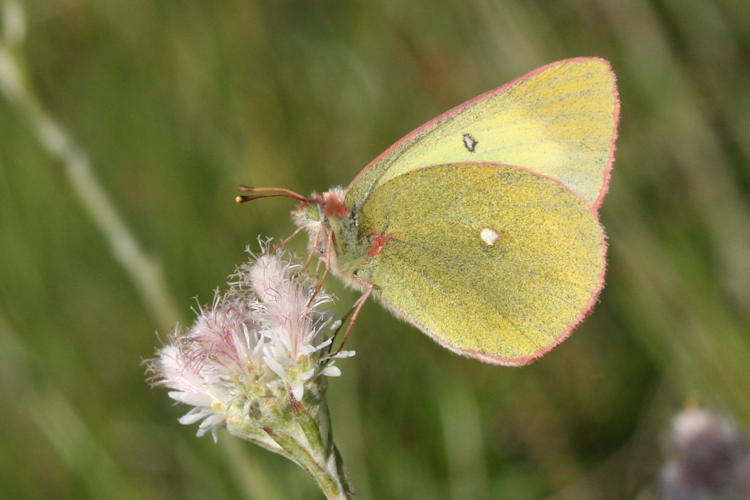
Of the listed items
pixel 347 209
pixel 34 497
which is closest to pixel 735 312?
pixel 347 209

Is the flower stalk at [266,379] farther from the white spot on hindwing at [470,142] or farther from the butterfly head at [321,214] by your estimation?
the white spot on hindwing at [470,142]

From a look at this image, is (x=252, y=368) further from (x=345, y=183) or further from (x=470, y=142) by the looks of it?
(x=345, y=183)

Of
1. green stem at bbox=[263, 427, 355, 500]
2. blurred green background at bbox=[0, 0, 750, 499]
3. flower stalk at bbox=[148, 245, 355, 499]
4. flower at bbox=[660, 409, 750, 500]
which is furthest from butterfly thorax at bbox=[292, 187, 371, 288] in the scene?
flower at bbox=[660, 409, 750, 500]

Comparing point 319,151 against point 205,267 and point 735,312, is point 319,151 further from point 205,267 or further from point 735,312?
point 735,312

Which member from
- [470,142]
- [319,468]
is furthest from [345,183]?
[319,468]

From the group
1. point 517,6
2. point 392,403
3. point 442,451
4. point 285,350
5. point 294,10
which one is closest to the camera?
point 285,350

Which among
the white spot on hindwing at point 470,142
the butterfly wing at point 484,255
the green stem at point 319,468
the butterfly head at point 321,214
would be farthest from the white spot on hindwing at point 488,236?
Result: the green stem at point 319,468
